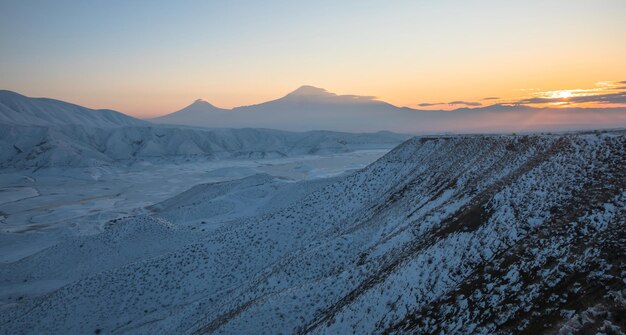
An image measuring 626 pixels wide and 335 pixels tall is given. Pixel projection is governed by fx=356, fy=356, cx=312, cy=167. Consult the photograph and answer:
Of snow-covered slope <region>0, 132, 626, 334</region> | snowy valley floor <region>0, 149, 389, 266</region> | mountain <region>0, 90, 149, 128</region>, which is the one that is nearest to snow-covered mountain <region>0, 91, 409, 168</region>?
mountain <region>0, 90, 149, 128</region>

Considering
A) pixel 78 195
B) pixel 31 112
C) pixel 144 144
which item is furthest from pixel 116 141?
pixel 31 112

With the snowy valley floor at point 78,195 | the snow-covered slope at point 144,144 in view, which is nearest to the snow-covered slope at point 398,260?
the snowy valley floor at point 78,195

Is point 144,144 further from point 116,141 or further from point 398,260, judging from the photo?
point 398,260

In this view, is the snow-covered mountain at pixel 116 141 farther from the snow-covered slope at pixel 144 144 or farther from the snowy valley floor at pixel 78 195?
the snowy valley floor at pixel 78 195

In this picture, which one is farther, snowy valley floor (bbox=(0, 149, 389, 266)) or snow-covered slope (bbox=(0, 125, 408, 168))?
snow-covered slope (bbox=(0, 125, 408, 168))

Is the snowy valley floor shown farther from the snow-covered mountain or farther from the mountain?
the mountain
